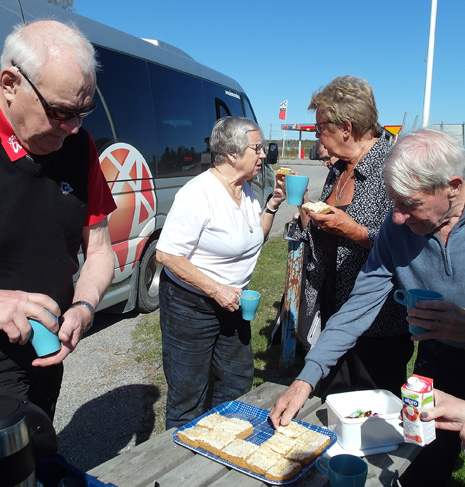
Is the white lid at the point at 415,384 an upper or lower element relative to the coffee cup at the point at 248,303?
upper

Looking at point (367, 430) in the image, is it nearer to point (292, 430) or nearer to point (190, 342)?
point (292, 430)

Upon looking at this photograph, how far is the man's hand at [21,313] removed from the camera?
4.93ft

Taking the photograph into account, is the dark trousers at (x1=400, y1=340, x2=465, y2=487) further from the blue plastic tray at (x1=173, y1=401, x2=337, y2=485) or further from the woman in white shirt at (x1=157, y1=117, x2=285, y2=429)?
the woman in white shirt at (x1=157, y1=117, x2=285, y2=429)

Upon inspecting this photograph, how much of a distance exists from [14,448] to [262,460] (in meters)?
1.11

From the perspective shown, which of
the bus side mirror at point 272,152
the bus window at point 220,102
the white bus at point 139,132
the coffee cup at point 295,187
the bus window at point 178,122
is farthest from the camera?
the bus side mirror at point 272,152

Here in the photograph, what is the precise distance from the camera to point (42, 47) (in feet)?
5.17

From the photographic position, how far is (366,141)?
2.91 metres

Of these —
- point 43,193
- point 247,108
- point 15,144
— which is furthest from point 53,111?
point 247,108

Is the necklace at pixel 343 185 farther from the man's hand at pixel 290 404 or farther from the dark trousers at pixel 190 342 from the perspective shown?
the man's hand at pixel 290 404

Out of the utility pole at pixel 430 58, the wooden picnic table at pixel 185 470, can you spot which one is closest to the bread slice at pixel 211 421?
the wooden picnic table at pixel 185 470

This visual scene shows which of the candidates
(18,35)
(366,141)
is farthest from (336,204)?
(18,35)

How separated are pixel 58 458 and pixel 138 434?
2239 millimetres

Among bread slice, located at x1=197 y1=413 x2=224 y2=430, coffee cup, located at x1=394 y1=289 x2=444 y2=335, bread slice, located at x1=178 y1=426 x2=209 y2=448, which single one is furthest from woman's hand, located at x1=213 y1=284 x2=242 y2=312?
coffee cup, located at x1=394 y1=289 x2=444 y2=335

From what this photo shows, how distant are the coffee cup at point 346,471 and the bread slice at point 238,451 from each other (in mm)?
295
